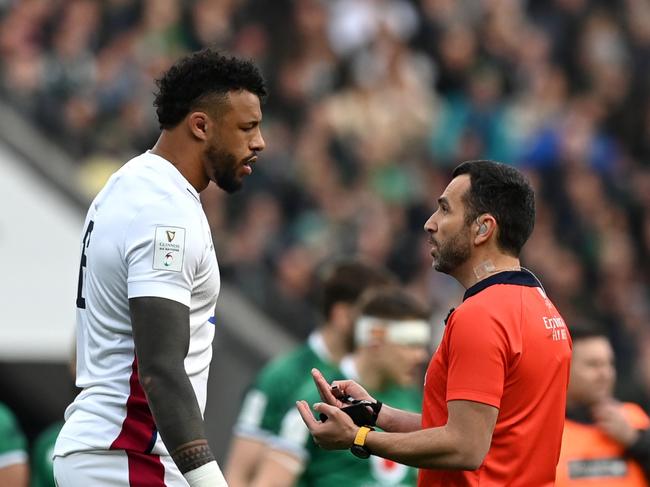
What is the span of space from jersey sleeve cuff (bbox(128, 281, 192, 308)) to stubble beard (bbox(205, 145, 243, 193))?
52cm

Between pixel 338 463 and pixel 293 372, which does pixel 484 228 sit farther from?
pixel 293 372

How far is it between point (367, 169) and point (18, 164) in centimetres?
355

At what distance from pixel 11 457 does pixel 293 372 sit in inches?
83.6

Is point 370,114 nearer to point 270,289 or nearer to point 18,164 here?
→ point 270,289

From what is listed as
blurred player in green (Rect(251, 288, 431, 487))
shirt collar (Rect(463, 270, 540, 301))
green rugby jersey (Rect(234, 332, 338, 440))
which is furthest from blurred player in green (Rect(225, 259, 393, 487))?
shirt collar (Rect(463, 270, 540, 301))

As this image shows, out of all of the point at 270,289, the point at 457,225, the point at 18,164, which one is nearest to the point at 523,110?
the point at 270,289

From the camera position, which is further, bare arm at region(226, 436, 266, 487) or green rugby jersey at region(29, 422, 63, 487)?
bare arm at region(226, 436, 266, 487)

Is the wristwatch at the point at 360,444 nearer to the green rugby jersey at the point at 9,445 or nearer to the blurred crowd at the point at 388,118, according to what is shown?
the green rugby jersey at the point at 9,445

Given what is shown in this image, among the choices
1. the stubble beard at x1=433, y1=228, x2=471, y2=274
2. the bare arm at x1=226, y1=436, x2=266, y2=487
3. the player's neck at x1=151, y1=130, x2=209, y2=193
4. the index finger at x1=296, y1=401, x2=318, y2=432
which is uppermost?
the player's neck at x1=151, y1=130, x2=209, y2=193

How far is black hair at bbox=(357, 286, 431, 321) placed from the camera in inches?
309

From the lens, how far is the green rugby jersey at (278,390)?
8.34m

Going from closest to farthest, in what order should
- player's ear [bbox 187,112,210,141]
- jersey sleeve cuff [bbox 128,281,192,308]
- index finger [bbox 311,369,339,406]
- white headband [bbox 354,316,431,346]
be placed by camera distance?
jersey sleeve cuff [bbox 128,281,192,308] → index finger [bbox 311,369,339,406] → player's ear [bbox 187,112,210,141] → white headband [bbox 354,316,431,346]

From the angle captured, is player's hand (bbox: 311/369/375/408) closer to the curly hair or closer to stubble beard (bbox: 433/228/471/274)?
stubble beard (bbox: 433/228/471/274)

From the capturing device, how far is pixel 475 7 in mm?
16234
